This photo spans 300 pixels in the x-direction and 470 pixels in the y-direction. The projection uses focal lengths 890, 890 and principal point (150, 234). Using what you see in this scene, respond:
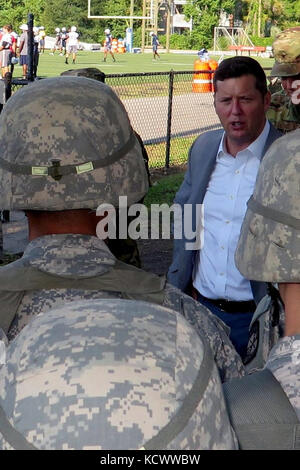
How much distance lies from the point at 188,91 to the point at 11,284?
17457mm

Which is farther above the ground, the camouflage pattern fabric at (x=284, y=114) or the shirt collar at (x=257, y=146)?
the shirt collar at (x=257, y=146)

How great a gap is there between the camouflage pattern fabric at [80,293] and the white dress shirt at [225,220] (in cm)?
169

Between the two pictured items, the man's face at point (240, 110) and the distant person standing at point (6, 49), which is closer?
the man's face at point (240, 110)

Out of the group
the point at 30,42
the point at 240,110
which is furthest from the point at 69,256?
the point at 30,42

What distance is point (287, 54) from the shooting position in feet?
20.5

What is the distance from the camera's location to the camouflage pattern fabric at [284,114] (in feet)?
20.3

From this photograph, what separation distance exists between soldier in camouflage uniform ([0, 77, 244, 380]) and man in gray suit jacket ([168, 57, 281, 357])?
1541 millimetres

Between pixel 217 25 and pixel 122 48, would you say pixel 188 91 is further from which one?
pixel 217 25

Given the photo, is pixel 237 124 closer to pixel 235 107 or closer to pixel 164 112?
pixel 235 107

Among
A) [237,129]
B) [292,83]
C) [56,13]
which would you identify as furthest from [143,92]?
[56,13]

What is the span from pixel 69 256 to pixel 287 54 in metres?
4.45

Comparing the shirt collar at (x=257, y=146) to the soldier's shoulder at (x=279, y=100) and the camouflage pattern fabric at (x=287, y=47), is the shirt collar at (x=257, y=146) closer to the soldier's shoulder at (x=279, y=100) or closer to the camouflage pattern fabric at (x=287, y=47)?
the camouflage pattern fabric at (x=287, y=47)

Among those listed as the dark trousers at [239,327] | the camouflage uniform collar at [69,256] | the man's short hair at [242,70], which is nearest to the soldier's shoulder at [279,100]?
the man's short hair at [242,70]

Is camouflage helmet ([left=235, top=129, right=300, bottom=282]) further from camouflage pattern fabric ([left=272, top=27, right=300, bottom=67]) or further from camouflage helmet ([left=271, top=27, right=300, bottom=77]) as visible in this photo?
camouflage pattern fabric ([left=272, top=27, right=300, bottom=67])
